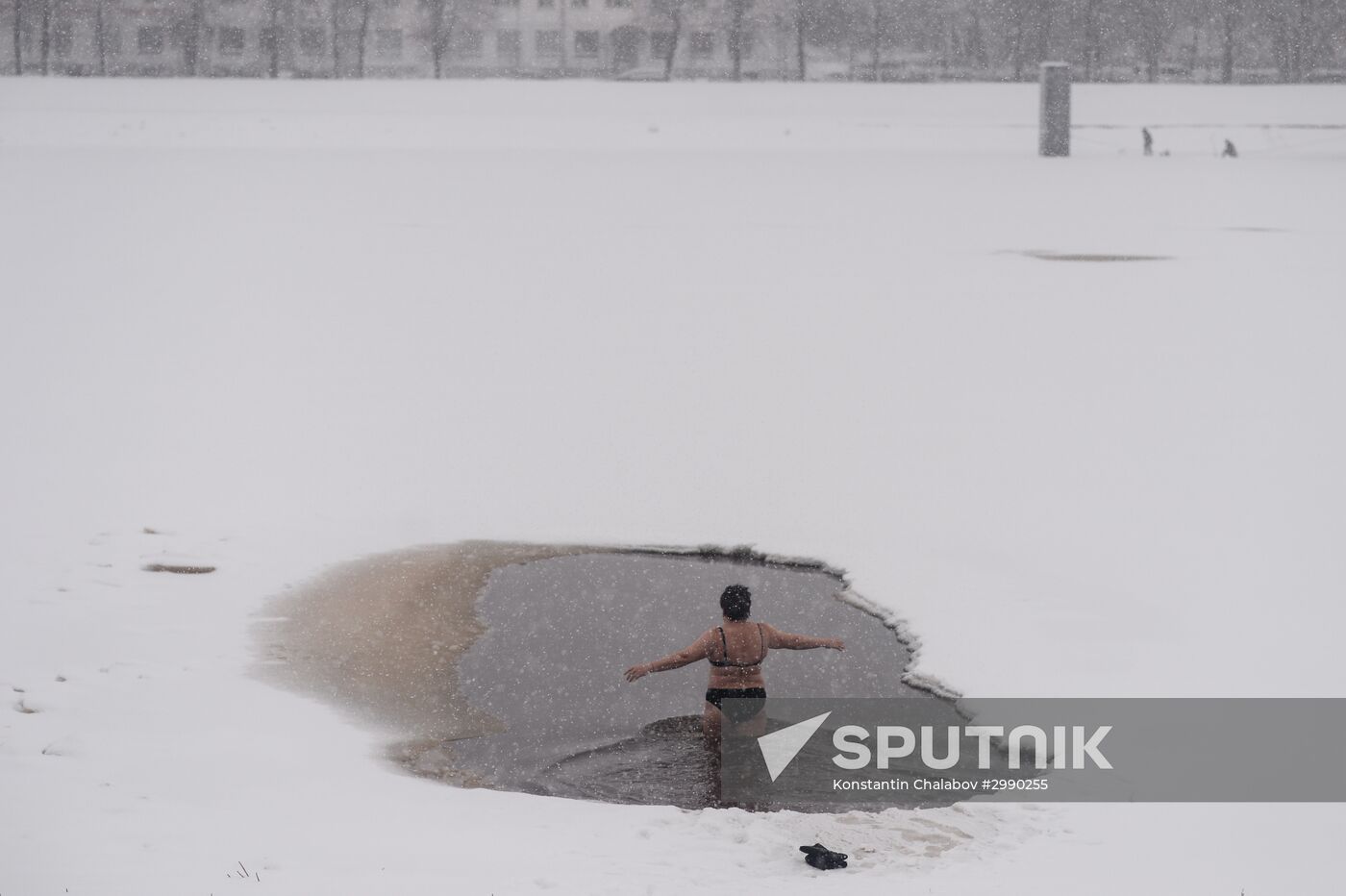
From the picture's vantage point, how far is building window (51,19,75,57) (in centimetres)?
5609

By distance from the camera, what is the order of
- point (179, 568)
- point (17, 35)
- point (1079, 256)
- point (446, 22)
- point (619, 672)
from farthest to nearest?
point (446, 22) < point (17, 35) < point (1079, 256) < point (179, 568) < point (619, 672)

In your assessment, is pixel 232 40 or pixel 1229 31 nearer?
pixel 1229 31

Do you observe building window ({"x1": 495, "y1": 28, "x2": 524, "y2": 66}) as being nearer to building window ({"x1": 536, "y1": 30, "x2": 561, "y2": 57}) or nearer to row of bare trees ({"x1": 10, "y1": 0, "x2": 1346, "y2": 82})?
building window ({"x1": 536, "y1": 30, "x2": 561, "y2": 57})

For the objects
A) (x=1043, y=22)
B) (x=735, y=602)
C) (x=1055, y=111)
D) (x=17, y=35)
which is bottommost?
(x=735, y=602)

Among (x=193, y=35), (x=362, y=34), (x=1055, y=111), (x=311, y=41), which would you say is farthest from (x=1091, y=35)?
(x=193, y=35)

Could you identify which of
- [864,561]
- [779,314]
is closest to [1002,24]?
[779,314]

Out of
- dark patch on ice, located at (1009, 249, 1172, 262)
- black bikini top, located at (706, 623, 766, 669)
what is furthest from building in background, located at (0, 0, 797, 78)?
black bikini top, located at (706, 623, 766, 669)

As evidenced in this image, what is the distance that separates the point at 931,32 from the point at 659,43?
1043 cm

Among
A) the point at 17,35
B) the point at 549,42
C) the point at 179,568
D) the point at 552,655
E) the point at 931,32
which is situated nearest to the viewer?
the point at 552,655

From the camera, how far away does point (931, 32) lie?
5812cm

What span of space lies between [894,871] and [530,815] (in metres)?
1.62

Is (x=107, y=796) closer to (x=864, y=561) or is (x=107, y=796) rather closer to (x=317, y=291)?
(x=864, y=561)

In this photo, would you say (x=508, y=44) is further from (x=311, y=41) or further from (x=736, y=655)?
(x=736, y=655)

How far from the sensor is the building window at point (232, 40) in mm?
60656
